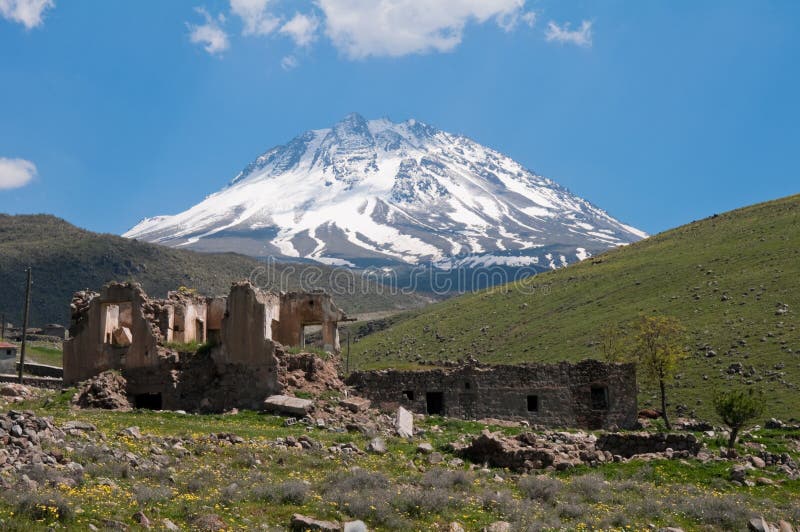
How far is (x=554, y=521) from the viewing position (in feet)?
42.3

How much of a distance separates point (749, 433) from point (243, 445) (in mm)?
17264

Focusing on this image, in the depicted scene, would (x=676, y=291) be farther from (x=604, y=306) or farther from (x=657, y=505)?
(x=657, y=505)

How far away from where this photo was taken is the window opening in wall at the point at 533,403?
30656 mm

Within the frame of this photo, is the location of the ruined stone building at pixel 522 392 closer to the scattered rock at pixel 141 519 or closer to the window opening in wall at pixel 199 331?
the window opening in wall at pixel 199 331

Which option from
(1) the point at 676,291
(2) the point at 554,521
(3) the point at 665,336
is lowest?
(2) the point at 554,521

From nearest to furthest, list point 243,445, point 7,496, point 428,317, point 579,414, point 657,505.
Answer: point 7,496 < point 657,505 < point 243,445 < point 579,414 < point 428,317

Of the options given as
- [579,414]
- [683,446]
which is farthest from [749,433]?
[683,446]

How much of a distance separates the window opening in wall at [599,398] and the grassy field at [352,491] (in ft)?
42.1

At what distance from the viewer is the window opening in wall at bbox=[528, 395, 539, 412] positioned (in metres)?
30.7

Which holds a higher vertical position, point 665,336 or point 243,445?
point 665,336

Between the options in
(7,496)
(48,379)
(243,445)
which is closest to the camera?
(7,496)

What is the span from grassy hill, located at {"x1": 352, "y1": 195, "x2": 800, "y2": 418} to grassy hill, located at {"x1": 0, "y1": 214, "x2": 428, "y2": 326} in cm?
4374

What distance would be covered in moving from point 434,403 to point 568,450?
39.6ft

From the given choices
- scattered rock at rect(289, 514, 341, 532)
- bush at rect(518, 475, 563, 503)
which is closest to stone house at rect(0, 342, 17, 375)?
bush at rect(518, 475, 563, 503)
